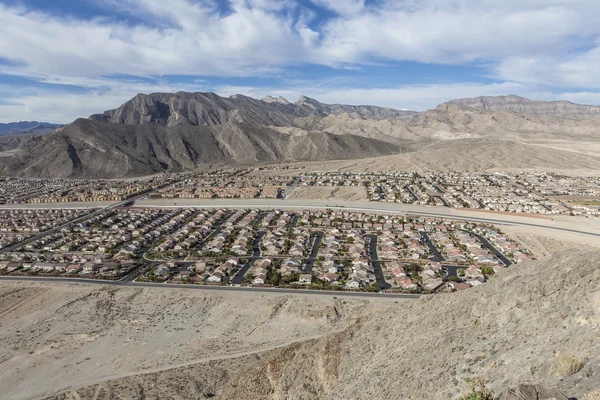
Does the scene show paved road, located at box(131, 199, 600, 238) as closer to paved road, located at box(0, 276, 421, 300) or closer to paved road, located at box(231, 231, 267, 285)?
paved road, located at box(231, 231, 267, 285)

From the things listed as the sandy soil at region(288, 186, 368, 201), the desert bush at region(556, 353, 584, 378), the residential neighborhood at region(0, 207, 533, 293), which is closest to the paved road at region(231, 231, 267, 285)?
the residential neighborhood at region(0, 207, 533, 293)

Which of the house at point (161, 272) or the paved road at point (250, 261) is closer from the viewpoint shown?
the paved road at point (250, 261)

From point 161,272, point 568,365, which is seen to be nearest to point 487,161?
point 161,272

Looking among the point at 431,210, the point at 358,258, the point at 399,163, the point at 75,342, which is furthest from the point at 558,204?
the point at 75,342

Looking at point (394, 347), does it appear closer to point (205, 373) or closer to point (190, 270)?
point (205, 373)

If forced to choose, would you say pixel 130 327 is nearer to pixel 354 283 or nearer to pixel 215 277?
pixel 215 277

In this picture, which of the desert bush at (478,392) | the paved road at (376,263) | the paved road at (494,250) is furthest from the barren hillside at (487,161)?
the desert bush at (478,392)

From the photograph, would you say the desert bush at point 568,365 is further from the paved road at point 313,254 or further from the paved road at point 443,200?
the paved road at point 443,200
